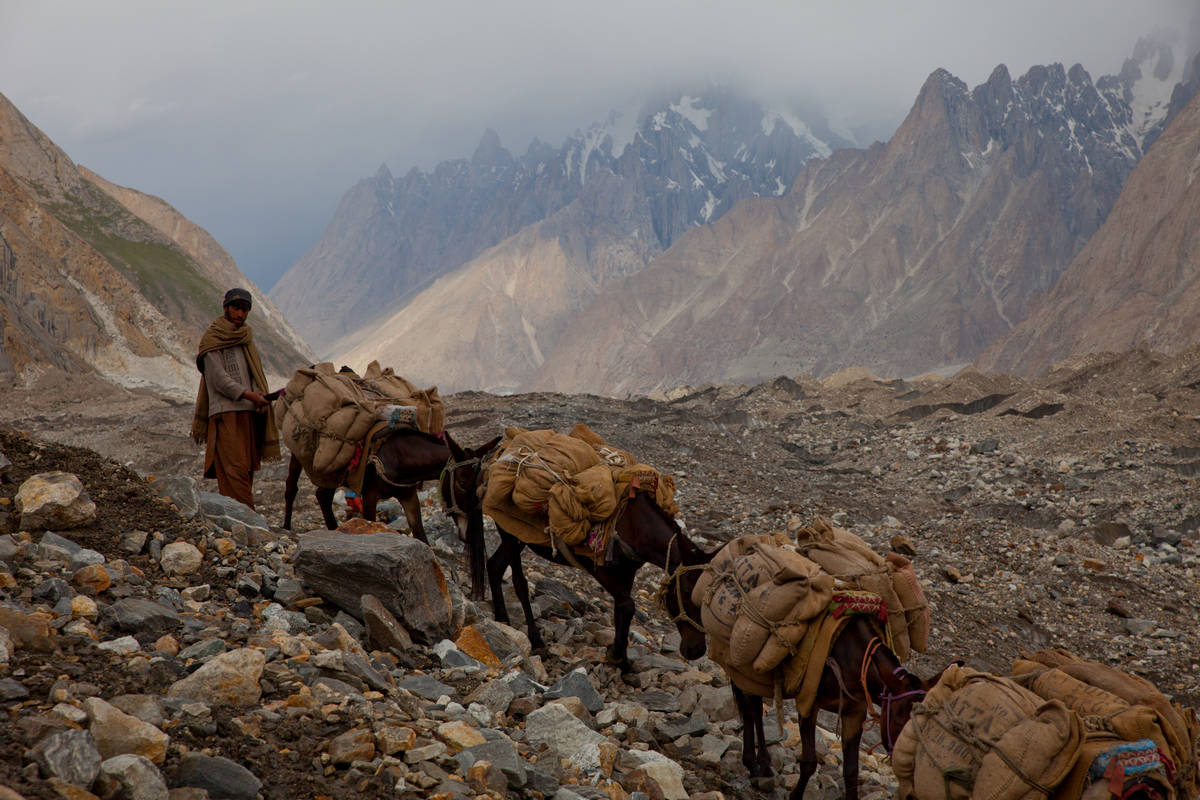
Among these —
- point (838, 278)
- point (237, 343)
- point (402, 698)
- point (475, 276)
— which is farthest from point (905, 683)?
point (475, 276)

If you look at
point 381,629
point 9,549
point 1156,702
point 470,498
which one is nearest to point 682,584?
point 381,629

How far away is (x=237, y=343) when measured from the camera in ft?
25.9

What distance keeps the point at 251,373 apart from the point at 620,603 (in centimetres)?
434

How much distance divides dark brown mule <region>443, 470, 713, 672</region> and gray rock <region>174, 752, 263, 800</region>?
2.94 metres

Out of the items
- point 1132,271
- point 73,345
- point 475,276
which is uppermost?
point 475,276

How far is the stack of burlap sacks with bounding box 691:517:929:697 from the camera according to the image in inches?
180

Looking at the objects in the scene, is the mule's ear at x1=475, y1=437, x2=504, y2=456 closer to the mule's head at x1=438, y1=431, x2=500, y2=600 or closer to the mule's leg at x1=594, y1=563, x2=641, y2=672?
the mule's head at x1=438, y1=431, x2=500, y2=600

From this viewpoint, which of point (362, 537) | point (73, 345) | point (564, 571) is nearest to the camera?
point (362, 537)

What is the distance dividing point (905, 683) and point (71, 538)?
4914 millimetres

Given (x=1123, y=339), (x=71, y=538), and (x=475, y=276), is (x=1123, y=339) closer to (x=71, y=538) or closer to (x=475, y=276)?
(x=71, y=538)

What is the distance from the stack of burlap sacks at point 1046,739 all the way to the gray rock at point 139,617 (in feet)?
12.2

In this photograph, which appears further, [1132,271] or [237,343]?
[1132,271]

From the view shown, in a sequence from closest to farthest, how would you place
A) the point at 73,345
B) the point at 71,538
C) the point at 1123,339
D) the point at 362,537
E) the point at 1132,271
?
the point at 71,538 < the point at 362,537 < the point at 73,345 < the point at 1123,339 < the point at 1132,271

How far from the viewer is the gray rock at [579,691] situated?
5.12 meters
